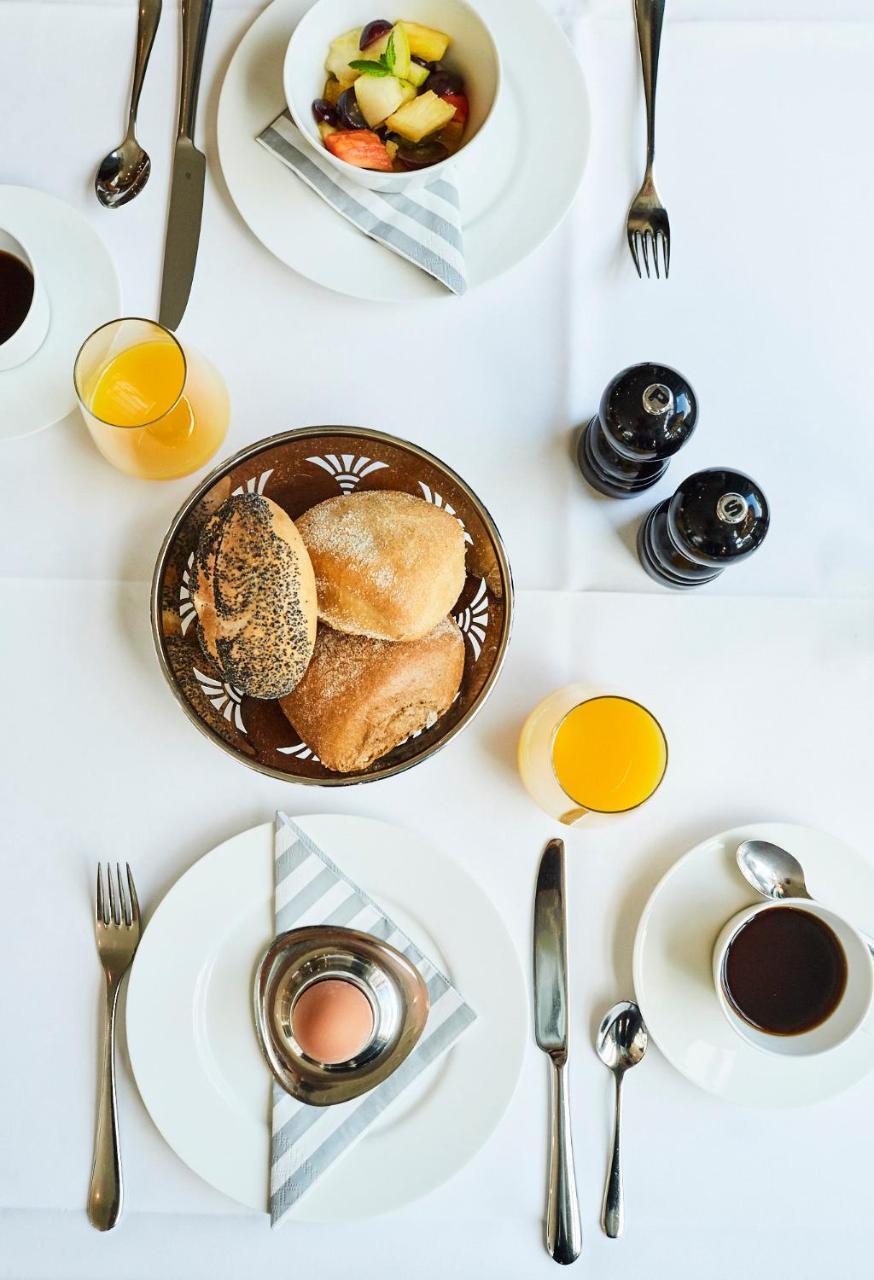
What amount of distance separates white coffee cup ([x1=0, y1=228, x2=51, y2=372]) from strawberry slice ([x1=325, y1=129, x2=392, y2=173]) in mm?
342

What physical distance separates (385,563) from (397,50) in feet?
1.77

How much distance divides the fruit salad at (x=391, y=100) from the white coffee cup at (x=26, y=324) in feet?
1.12

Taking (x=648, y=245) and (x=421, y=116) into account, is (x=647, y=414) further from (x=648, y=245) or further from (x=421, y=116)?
(x=421, y=116)

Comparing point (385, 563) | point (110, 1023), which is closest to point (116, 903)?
point (110, 1023)

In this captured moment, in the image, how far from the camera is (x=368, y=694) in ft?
3.17

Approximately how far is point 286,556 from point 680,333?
549mm

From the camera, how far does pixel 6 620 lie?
1075mm

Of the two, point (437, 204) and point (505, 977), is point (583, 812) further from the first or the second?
point (437, 204)

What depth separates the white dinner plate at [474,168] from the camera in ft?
3.56

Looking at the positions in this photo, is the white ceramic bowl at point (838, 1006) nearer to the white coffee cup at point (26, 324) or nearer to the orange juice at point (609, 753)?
the orange juice at point (609, 753)

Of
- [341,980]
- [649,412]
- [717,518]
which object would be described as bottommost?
[341,980]

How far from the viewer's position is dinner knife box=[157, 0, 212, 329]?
1105 mm

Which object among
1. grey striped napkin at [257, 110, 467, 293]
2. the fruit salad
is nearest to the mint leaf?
the fruit salad

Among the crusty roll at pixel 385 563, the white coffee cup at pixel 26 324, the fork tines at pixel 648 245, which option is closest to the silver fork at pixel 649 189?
the fork tines at pixel 648 245
